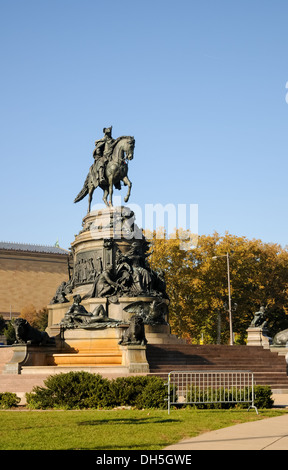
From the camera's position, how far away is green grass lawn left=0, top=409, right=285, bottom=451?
1141cm

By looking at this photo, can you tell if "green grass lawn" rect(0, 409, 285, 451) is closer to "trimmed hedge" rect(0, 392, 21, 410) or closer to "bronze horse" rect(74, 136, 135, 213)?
"trimmed hedge" rect(0, 392, 21, 410)

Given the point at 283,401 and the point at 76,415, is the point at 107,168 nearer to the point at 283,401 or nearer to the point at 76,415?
the point at 283,401

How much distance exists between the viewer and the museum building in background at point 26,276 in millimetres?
120125

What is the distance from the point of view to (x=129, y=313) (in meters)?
33.8

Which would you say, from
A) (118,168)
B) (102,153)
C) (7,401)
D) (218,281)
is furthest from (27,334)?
(218,281)

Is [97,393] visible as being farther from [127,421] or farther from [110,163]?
[110,163]

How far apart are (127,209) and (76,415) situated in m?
23.6

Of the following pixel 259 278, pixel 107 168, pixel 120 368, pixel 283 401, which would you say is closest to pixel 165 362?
pixel 120 368

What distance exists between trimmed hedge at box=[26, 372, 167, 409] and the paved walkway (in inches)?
162

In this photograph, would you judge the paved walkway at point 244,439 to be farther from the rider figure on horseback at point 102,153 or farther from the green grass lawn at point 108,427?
the rider figure on horseback at point 102,153

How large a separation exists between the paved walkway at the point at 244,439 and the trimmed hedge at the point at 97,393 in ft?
13.5

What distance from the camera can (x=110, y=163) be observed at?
3944cm

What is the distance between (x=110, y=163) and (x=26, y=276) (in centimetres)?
8779
